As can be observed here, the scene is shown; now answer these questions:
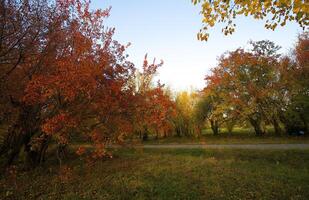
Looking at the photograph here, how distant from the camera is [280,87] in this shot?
93.7ft

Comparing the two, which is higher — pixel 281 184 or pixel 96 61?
pixel 96 61

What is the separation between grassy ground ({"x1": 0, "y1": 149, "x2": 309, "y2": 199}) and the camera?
30.9 ft

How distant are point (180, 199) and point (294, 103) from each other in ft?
83.1

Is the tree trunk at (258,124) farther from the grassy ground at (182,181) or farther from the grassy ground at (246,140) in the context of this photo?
the grassy ground at (182,181)

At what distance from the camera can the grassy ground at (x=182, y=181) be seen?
941 cm

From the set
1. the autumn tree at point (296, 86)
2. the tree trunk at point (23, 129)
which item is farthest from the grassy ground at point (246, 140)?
the tree trunk at point (23, 129)

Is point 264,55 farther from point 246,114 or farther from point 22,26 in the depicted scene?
point 22,26

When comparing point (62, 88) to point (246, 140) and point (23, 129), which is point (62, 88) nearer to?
point (23, 129)

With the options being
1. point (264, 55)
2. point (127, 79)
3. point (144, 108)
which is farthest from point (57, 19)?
point (264, 55)

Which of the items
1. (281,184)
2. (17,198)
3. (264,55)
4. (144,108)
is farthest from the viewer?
(264,55)

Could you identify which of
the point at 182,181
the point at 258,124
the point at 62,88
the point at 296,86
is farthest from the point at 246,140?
the point at 62,88

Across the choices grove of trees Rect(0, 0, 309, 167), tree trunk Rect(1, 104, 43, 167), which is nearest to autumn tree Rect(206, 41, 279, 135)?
grove of trees Rect(0, 0, 309, 167)

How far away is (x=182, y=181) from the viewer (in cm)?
1118

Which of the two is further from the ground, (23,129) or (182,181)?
(23,129)
